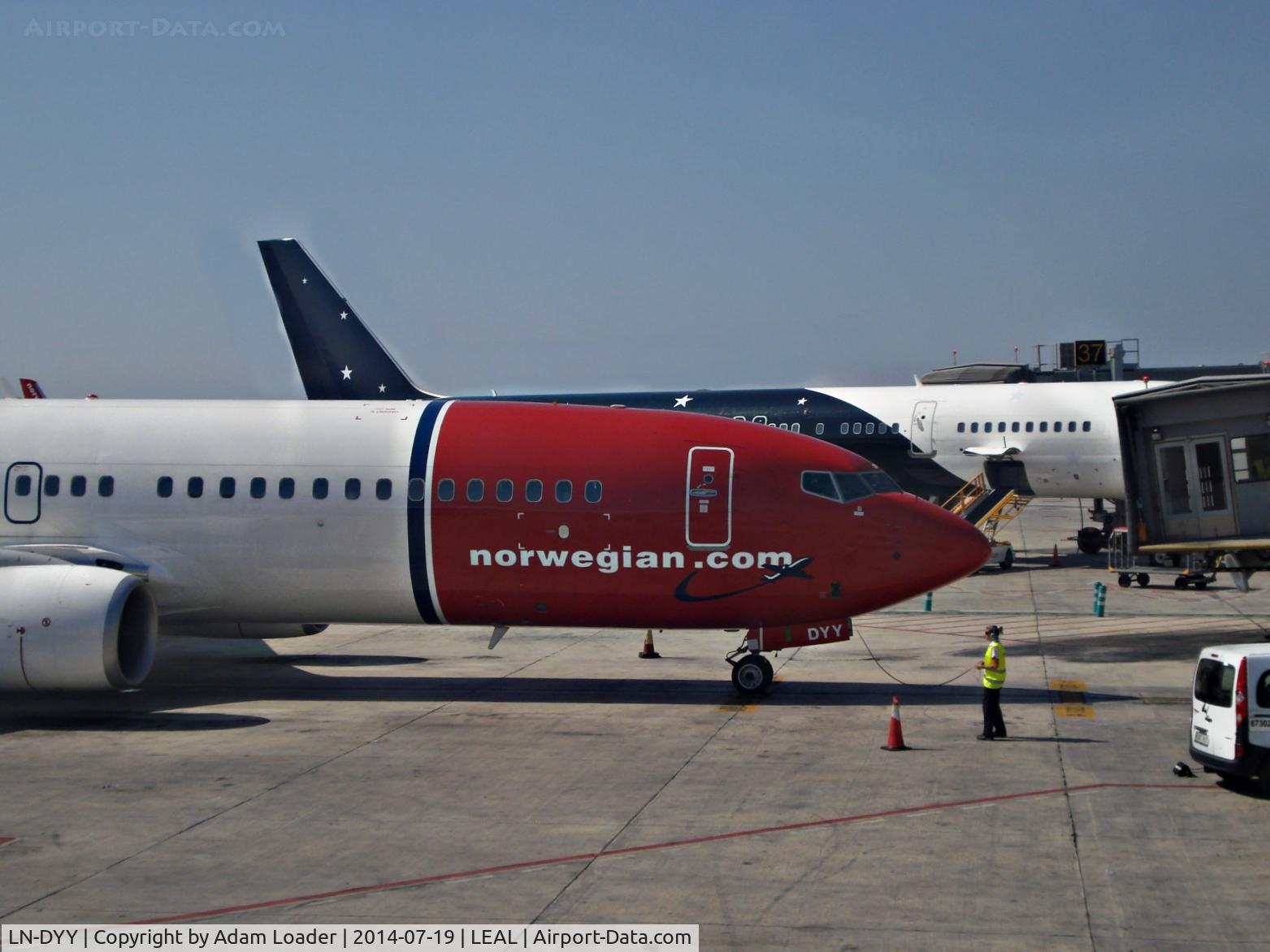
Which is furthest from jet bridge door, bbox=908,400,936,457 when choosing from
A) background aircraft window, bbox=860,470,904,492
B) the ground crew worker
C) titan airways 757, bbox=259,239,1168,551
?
the ground crew worker

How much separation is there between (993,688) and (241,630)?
1225 centimetres

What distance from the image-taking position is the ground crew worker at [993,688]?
55.4ft

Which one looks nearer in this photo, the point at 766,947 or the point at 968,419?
the point at 766,947

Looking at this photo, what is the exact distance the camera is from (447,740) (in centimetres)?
1739

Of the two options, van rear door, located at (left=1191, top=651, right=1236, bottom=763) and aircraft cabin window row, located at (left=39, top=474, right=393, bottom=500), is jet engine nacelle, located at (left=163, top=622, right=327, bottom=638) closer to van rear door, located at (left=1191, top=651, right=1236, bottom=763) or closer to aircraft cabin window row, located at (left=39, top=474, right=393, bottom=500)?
aircraft cabin window row, located at (left=39, top=474, right=393, bottom=500)

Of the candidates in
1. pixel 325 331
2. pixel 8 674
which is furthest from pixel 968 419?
pixel 8 674

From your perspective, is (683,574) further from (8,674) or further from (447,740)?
(8,674)

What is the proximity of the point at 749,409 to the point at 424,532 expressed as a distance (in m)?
22.4

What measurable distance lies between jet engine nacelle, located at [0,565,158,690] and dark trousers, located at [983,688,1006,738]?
38.8 feet

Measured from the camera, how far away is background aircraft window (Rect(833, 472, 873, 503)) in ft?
65.4

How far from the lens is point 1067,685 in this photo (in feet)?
68.8

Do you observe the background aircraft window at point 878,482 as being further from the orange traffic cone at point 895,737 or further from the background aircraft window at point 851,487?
the orange traffic cone at point 895,737

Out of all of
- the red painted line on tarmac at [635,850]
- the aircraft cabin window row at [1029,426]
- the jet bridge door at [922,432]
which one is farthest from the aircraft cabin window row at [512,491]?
the aircraft cabin window row at [1029,426]

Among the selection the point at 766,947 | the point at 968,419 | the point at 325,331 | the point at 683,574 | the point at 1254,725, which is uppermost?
the point at 325,331
